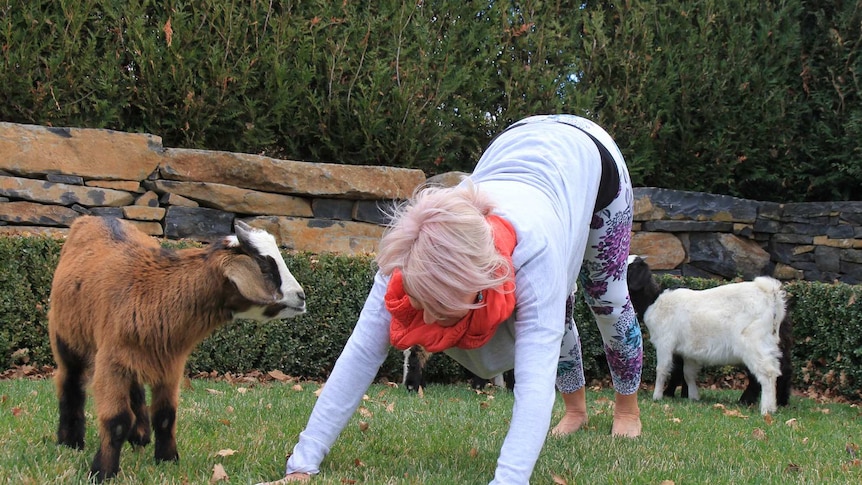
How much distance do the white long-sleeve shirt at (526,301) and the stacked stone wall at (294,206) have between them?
4.57 metres

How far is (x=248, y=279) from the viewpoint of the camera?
3.46m

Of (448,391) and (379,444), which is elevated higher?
(379,444)

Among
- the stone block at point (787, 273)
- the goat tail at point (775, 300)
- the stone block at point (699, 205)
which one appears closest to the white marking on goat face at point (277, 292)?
the goat tail at point (775, 300)

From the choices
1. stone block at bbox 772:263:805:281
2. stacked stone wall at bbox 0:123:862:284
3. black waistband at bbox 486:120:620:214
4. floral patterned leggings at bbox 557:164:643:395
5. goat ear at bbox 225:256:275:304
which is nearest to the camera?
goat ear at bbox 225:256:275:304

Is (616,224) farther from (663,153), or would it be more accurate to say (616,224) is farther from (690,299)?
(663,153)

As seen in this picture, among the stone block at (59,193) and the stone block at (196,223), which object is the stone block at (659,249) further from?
the stone block at (59,193)

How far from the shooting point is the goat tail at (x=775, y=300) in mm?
6906

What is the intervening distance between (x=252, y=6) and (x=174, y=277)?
5.80 m

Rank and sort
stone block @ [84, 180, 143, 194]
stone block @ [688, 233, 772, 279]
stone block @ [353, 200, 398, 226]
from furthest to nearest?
stone block @ [688, 233, 772, 279]
stone block @ [353, 200, 398, 226]
stone block @ [84, 180, 143, 194]

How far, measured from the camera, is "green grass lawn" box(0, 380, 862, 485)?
3541 millimetres

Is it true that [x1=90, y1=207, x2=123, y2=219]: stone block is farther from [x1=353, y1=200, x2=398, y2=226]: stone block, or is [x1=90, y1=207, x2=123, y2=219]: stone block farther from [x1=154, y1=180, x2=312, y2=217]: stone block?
[x1=353, y1=200, x2=398, y2=226]: stone block

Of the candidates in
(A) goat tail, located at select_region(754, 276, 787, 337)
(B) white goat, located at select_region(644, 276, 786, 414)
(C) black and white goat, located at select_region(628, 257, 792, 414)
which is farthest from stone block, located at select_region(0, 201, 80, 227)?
(A) goat tail, located at select_region(754, 276, 787, 337)

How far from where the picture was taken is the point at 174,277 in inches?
139

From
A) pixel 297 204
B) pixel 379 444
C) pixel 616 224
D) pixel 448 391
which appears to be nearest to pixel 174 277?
pixel 379 444
